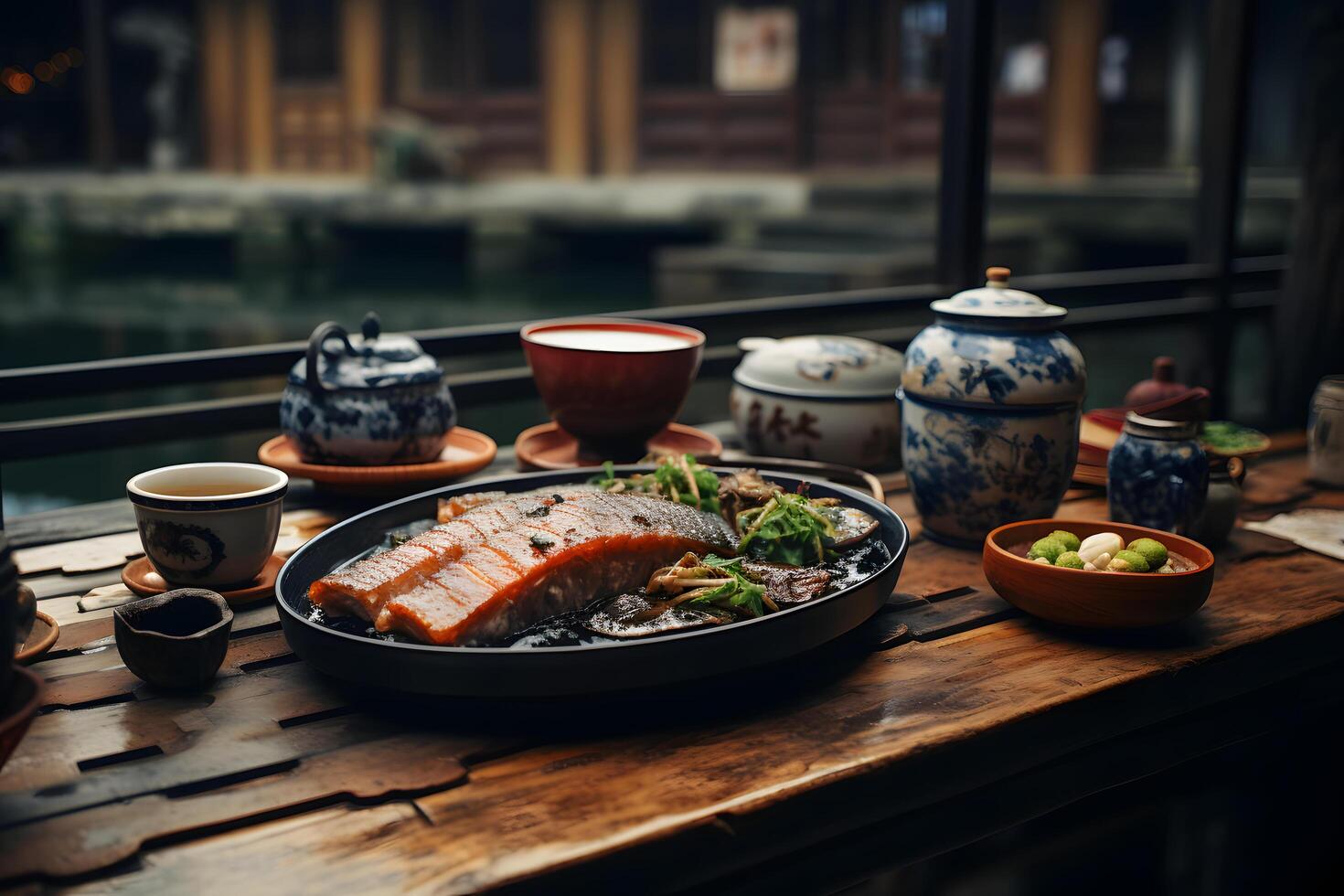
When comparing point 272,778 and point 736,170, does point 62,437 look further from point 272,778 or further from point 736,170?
point 736,170

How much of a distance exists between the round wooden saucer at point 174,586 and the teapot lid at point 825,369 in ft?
4.16

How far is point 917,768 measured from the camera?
1.57 meters

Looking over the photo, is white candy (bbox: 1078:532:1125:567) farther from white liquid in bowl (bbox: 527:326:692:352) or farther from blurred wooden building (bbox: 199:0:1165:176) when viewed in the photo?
blurred wooden building (bbox: 199:0:1165:176)

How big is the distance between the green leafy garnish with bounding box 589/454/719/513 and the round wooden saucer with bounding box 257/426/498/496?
1.36 feet

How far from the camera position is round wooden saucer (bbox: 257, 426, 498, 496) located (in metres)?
2.46

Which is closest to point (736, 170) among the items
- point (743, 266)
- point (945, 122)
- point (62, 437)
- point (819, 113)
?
point (819, 113)

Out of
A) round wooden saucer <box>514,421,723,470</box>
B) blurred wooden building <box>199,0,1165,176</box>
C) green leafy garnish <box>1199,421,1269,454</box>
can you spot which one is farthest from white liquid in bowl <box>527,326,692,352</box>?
blurred wooden building <box>199,0,1165,176</box>

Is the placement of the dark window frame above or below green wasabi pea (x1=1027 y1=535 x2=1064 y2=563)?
above

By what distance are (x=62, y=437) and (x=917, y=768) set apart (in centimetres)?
195

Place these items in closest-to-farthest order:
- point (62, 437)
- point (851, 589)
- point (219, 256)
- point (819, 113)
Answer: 1. point (851, 589)
2. point (62, 437)
3. point (819, 113)
4. point (219, 256)

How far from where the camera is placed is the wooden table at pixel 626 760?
4.33ft

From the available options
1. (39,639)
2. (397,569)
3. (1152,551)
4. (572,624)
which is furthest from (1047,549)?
(39,639)

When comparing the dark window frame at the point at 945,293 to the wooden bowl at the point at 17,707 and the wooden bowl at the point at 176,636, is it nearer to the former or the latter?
the wooden bowl at the point at 176,636

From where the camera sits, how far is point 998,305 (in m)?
2.32
